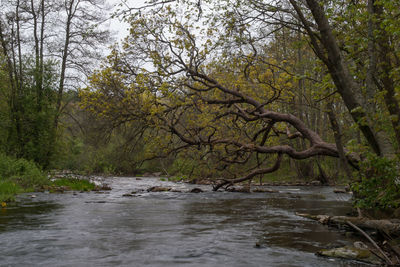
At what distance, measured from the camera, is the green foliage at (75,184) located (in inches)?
744

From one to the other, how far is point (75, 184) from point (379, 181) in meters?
16.5

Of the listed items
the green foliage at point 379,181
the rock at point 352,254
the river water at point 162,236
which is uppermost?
the green foliage at point 379,181

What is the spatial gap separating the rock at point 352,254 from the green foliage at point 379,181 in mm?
1066

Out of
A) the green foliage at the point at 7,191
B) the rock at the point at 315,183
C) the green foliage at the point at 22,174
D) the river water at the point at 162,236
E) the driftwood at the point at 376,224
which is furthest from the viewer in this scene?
the rock at the point at 315,183

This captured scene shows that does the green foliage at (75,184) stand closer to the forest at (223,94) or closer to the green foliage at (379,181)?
the forest at (223,94)

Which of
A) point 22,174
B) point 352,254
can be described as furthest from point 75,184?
point 352,254

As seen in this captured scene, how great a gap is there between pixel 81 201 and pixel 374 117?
11.2 meters

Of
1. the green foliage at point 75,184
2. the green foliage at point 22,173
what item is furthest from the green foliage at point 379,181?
the green foliage at point 22,173

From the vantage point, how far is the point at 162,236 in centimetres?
787

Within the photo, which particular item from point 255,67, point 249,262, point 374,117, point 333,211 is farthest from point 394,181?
point 255,67

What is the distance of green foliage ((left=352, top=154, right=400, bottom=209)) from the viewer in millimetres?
6152

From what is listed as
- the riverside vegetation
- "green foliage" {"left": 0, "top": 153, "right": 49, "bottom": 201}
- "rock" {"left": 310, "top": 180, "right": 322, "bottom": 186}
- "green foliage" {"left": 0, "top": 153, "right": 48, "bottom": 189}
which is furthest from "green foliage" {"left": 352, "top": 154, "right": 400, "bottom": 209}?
"rock" {"left": 310, "top": 180, "right": 322, "bottom": 186}

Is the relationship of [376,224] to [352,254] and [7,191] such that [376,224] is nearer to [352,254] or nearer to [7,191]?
[352,254]

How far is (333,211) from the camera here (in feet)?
38.3
